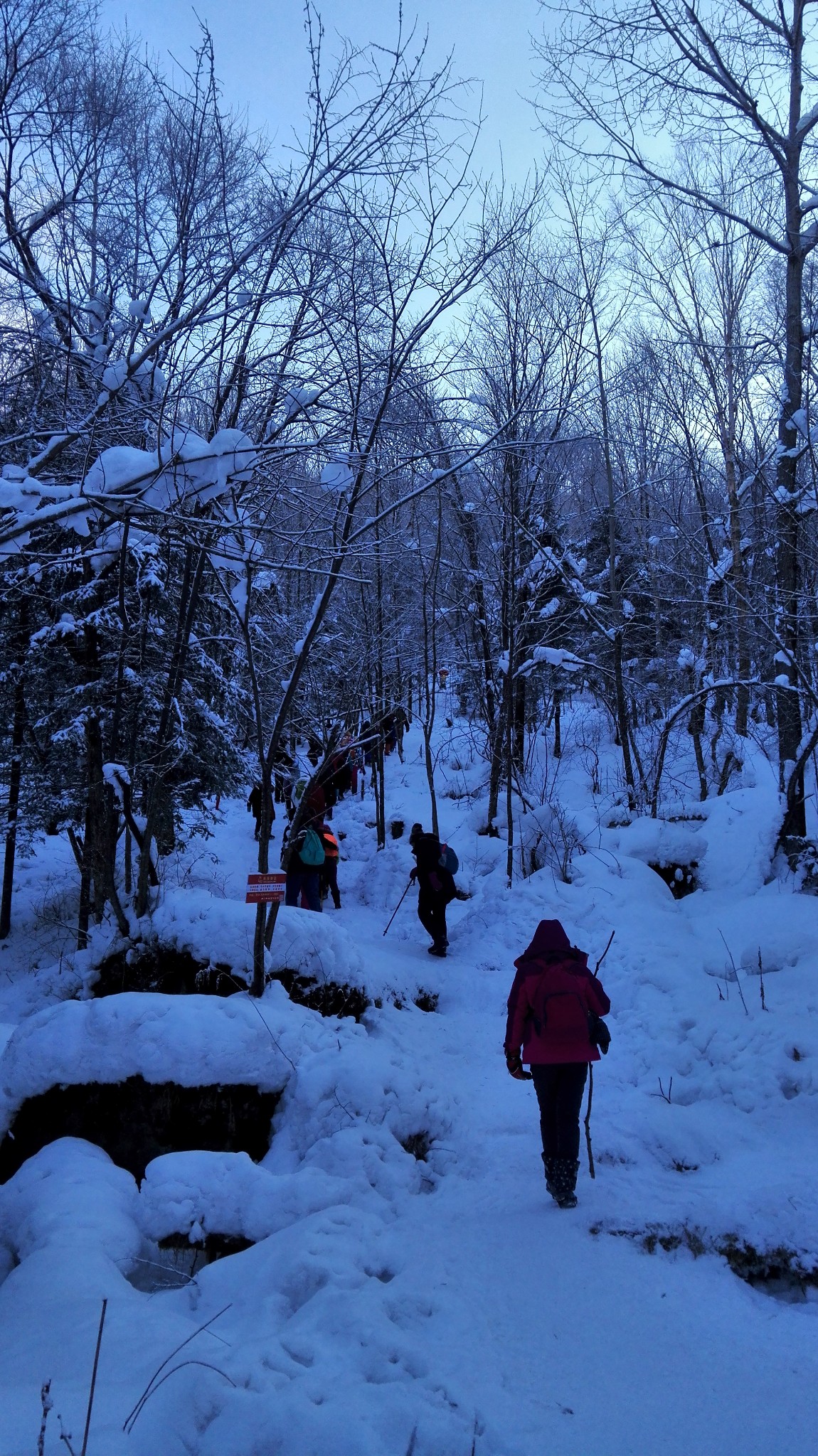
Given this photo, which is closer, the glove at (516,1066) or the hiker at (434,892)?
the glove at (516,1066)

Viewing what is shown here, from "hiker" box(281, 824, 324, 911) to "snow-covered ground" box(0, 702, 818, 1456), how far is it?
2.21 meters

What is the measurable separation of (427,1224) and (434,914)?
17.8 ft

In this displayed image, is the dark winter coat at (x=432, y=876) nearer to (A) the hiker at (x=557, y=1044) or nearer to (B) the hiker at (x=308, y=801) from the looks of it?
(B) the hiker at (x=308, y=801)

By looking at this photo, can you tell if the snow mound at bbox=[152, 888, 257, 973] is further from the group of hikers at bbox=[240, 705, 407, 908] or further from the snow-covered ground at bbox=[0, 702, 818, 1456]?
the group of hikers at bbox=[240, 705, 407, 908]

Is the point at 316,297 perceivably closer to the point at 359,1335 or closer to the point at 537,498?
the point at 359,1335

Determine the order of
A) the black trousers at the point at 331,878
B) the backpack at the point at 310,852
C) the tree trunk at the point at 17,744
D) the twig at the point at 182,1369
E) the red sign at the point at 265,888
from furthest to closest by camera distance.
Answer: the black trousers at the point at 331,878 → the tree trunk at the point at 17,744 → the backpack at the point at 310,852 → the red sign at the point at 265,888 → the twig at the point at 182,1369

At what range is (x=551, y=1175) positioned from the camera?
14.2 ft

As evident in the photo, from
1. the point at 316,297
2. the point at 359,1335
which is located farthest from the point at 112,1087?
the point at 316,297

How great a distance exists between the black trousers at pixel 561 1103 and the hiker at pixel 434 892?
16.7 feet

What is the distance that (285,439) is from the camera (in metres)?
5.29

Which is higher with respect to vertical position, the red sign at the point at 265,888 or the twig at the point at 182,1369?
the red sign at the point at 265,888

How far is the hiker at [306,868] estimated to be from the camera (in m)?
9.95

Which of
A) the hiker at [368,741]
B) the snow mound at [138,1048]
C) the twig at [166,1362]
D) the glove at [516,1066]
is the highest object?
the hiker at [368,741]

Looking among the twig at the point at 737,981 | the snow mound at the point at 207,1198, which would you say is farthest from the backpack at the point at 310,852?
the snow mound at the point at 207,1198
